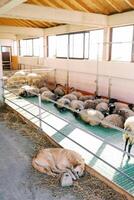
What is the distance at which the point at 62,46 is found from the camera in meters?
10.6

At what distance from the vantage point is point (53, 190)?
2.56 metres

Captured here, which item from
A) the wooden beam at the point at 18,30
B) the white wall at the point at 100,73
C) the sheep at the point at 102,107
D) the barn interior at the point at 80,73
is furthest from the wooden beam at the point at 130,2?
the wooden beam at the point at 18,30

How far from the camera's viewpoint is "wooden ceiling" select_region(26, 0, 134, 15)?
6.84 meters

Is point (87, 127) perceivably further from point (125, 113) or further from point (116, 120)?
point (125, 113)

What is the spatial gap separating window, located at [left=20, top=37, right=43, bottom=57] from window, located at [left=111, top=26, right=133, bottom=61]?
216 inches

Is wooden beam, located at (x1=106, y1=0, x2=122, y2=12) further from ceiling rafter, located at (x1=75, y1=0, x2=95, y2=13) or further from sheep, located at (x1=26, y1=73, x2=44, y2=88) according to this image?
sheep, located at (x1=26, y1=73, x2=44, y2=88)

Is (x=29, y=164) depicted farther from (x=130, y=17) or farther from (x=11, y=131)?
(x=130, y=17)

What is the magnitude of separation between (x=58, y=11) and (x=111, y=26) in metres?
2.05

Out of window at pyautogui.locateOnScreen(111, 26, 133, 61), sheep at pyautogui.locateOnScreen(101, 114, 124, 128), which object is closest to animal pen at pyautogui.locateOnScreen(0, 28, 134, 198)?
sheep at pyautogui.locateOnScreen(101, 114, 124, 128)

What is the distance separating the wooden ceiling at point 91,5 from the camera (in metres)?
6.84

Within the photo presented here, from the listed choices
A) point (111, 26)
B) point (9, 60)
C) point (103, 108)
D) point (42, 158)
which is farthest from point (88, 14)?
point (9, 60)

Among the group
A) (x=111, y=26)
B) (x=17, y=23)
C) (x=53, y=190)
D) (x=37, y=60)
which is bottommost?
(x=53, y=190)

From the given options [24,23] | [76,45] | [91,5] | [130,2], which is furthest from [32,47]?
[130,2]

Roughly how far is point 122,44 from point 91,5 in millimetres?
1579
